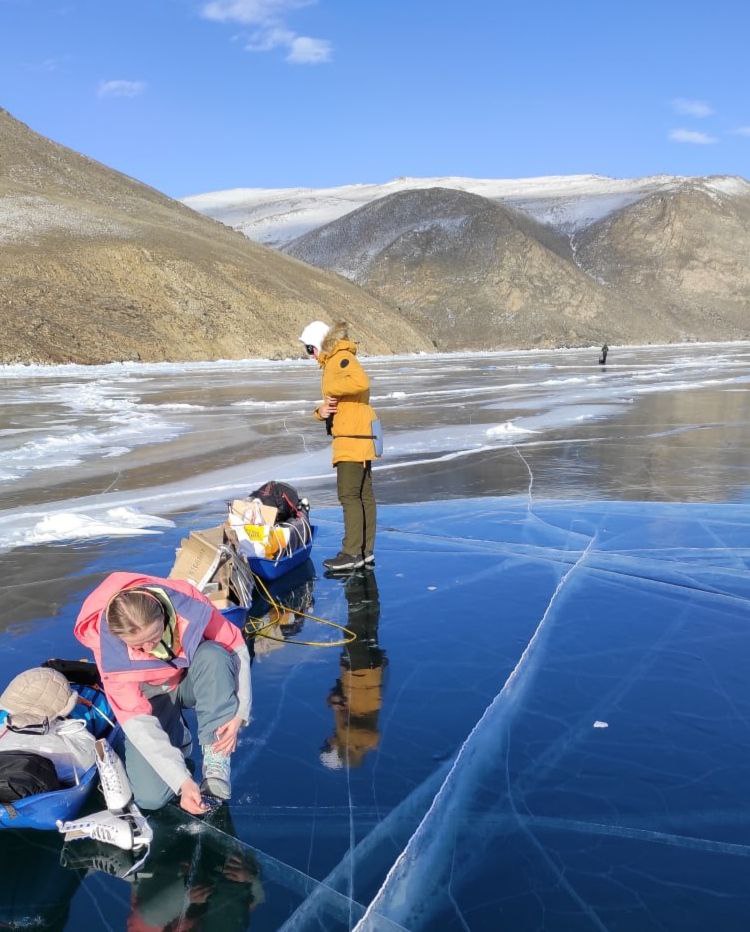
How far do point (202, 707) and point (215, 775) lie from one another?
27 centimetres

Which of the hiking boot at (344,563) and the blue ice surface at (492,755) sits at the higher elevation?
the hiking boot at (344,563)

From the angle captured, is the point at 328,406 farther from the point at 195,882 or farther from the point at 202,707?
the point at 195,882

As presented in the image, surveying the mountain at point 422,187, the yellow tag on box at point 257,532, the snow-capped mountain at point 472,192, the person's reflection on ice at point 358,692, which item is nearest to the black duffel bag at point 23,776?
the person's reflection on ice at point 358,692

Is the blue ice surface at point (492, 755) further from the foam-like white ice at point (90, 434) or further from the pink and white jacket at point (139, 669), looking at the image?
the foam-like white ice at point (90, 434)

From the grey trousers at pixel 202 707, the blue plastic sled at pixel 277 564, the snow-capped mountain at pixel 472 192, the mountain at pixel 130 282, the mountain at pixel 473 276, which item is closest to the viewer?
the grey trousers at pixel 202 707

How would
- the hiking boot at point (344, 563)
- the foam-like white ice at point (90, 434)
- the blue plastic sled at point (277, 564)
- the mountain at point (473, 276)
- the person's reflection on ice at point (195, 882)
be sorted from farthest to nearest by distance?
the mountain at point (473, 276), the foam-like white ice at point (90, 434), the hiking boot at point (344, 563), the blue plastic sled at point (277, 564), the person's reflection on ice at point (195, 882)

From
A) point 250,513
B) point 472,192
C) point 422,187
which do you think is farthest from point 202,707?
point 422,187

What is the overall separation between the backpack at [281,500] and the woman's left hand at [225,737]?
3537mm

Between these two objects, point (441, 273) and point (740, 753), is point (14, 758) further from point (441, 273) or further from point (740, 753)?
point (441, 273)

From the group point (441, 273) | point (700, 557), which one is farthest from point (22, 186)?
point (700, 557)

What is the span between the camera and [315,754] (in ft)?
13.4

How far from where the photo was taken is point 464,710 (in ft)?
14.7

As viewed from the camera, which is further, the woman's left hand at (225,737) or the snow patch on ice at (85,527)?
the snow patch on ice at (85,527)

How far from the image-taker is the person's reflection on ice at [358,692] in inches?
162
